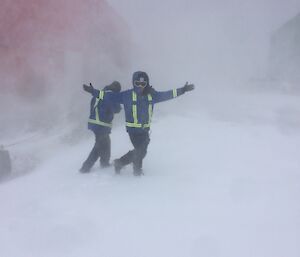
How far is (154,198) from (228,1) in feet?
56.0

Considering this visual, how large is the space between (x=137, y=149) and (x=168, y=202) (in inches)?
36.5

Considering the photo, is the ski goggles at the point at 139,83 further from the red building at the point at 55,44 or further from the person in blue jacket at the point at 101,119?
the red building at the point at 55,44

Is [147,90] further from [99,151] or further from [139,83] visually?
[99,151]

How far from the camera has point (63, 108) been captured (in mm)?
9078

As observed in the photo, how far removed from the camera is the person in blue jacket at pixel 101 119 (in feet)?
15.3

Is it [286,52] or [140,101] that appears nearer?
[140,101]

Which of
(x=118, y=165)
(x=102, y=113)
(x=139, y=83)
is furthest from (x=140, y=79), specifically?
(x=118, y=165)

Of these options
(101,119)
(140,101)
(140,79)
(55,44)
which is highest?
(55,44)

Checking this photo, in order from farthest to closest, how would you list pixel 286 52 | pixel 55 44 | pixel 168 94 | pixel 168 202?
pixel 286 52 → pixel 55 44 → pixel 168 94 → pixel 168 202

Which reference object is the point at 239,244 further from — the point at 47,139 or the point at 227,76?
the point at 227,76

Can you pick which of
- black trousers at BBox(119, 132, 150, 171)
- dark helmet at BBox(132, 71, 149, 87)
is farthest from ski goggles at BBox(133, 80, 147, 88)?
black trousers at BBox(119, 132, 150, 171)

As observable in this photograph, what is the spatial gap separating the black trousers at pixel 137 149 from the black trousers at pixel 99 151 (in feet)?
1.19

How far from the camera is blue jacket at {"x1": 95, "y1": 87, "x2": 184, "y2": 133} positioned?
14.5 ft

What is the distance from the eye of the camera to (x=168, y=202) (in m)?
3.88
